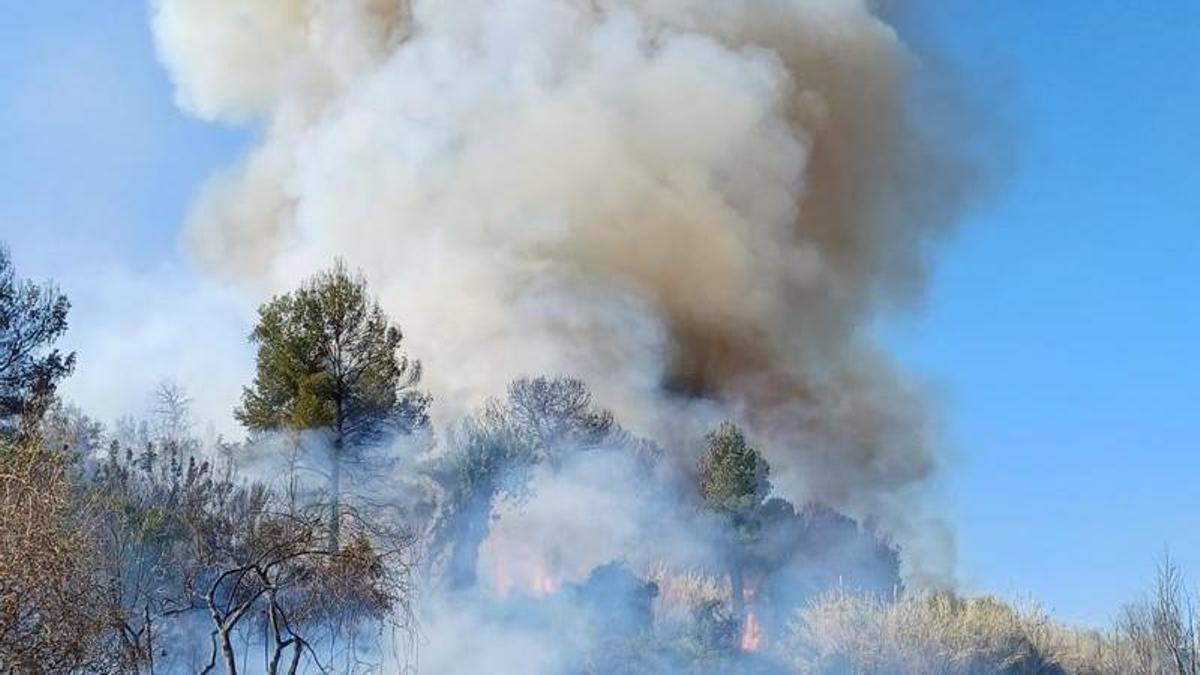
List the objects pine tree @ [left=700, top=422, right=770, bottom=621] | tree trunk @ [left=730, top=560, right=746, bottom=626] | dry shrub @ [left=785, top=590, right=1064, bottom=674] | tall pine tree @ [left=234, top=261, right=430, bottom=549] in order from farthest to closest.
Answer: pine tree @ [left=700, top=422, right=770, bottom=621]
tree trunk @ [left=730, top=560, right=746, bottom=626]
tall pine tree @ [left=234, top=261, right=430, bottom=549]
dry shrub @ [left=785, top=590, right=1064, bottom=674]

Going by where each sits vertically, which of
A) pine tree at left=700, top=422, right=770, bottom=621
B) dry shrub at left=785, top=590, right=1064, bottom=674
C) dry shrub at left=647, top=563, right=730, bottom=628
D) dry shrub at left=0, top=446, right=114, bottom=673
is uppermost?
pine tree at left=700, top=422, right=770, bottom=621

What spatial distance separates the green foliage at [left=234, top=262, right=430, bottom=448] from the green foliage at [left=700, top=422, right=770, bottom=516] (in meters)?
6.81

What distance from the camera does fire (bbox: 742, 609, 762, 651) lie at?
875 inches

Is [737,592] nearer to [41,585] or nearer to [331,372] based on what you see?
[331,372]

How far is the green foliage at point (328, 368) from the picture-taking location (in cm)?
2084

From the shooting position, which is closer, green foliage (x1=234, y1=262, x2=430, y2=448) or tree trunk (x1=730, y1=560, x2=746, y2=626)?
green foliage (x1=234, y1=262, x2=430, y2=448)

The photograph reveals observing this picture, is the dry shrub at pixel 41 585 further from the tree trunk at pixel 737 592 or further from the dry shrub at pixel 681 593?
the tree trunk at pixel 737 592

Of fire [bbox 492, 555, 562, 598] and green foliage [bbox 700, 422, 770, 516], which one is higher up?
green foliage [bbox 700, 422, 770, 516]

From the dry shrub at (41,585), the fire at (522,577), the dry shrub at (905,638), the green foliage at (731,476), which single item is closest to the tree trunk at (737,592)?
the green foliage at (731,476)

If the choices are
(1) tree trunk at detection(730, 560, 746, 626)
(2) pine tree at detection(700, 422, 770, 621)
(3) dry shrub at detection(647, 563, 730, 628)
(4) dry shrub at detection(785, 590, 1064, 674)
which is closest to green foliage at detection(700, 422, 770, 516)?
(2) pine tree at detection(700, 422, 770, 621)

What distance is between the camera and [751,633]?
2294 cm

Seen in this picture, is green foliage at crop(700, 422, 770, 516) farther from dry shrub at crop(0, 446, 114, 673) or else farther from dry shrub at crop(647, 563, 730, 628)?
dry shrub at crop(0, 446, 114, 673)

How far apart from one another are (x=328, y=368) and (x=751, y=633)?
889 centimetres

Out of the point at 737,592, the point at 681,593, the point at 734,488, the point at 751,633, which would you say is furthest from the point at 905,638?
the point at 734,488
